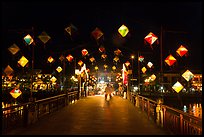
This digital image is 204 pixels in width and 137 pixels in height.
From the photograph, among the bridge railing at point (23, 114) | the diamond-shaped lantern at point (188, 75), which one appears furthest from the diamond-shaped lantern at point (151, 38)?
the bridge railing at point (23, 114)

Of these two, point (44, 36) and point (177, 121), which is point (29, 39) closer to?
point (44, 36)

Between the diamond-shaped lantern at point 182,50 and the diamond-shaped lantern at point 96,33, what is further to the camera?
the diamond-shaped lantern at point 182,50

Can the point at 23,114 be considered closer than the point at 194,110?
Yes

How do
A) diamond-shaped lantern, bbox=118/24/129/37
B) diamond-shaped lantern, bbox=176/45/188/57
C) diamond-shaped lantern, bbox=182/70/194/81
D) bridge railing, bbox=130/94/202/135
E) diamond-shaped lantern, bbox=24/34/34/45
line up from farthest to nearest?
diamond-shaped lantern, bbox=182/70/194/81 → diamond-shaped lantern, bbox=176/45/188/57 → diamond-shaped lantern, bbox=118/24/129/37 → diamond-shaped lantern, bbox=24/34/34/45 → bridge railing, bbox=130/94/202/135

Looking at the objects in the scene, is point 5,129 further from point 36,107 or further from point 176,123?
point 176,123

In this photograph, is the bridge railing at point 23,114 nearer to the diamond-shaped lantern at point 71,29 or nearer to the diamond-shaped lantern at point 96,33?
the diamond-shaped lantern at point 71,29

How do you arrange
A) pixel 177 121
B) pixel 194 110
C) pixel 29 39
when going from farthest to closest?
pixel 194 110 < pixel 29 39 < pixel 177 121

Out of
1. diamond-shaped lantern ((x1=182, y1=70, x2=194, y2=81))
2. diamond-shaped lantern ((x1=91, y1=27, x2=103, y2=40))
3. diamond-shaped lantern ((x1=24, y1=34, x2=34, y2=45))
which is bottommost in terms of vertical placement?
diamond-shaped lantern ((x1=182, y1=70, x2=194, y2=81))

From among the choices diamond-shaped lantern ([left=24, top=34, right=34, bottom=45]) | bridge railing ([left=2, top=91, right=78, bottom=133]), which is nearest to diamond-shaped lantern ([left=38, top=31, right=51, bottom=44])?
diamond-shaped lantern ([left=24, top=34, right=34, bottom=45])

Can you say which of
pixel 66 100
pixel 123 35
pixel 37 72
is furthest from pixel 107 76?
pixel 123 35

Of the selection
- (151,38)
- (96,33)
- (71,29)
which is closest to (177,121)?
(151,38)

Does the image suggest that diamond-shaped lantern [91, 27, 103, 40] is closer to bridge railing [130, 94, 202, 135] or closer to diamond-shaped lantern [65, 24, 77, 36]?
diamond-shaped lantern [65, 24, 77, 36]

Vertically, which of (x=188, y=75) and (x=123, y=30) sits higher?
(x=123, y=30)

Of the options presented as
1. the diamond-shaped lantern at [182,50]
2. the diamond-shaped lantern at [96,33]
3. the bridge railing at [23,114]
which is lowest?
the bridge railing at [23,114]
